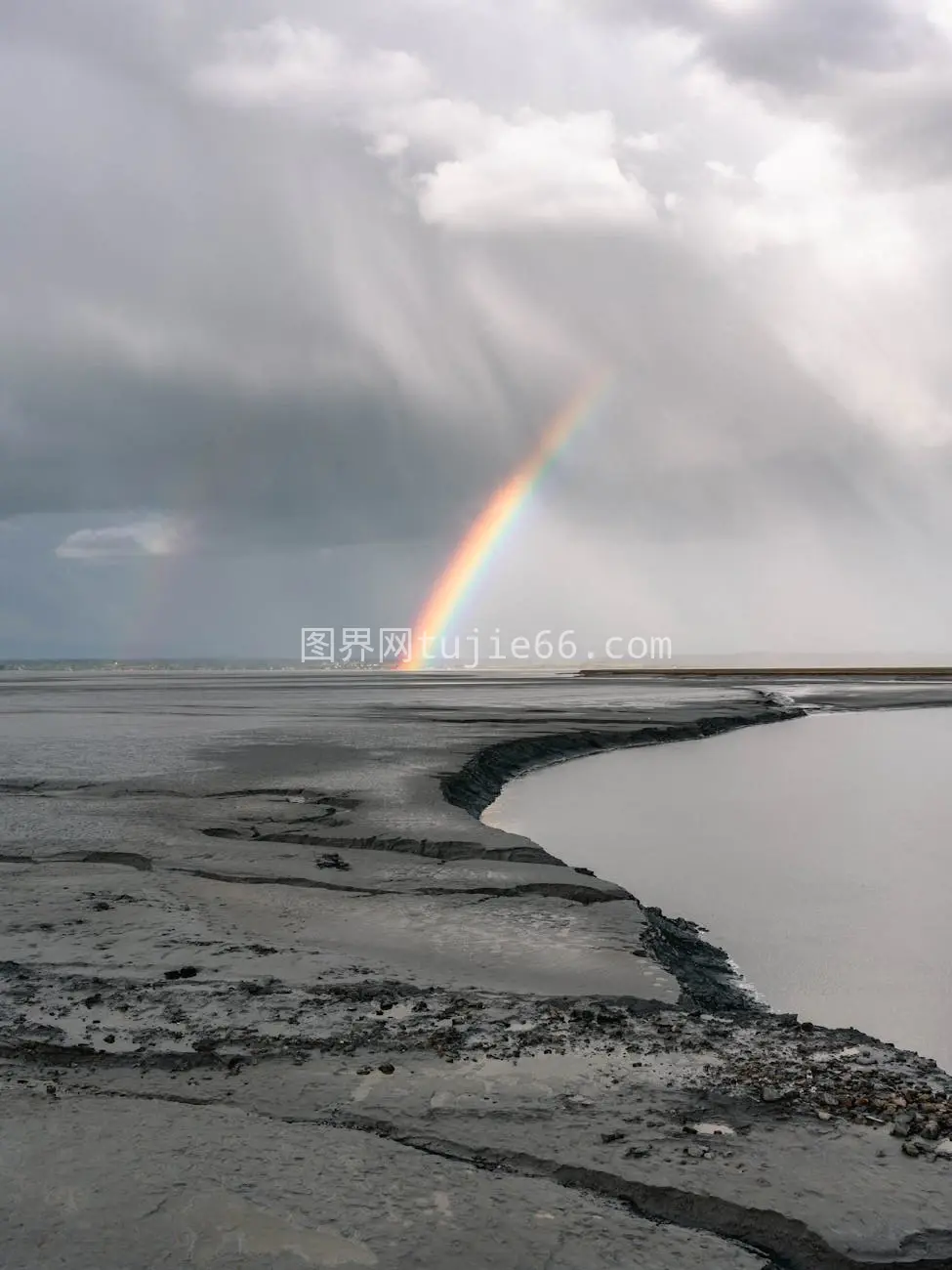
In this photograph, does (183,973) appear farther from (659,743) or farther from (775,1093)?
(659,743)

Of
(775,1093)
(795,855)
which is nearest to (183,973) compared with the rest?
(775,1093)

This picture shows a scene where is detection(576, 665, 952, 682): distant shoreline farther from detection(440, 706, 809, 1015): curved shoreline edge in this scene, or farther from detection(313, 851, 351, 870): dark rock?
detection(313, 851, 351, 870): dark rock

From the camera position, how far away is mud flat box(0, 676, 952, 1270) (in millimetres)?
3428

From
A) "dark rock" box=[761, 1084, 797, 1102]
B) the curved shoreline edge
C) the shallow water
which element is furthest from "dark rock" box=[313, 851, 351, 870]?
"dark rock" box=[761, 1084, 797, 1102]

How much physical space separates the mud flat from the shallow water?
626 millimetres

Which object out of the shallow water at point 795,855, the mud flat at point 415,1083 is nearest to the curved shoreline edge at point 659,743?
the mud flat at point 415,1083

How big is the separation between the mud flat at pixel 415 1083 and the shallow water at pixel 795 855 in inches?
24.6

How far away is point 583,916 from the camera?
305 inches

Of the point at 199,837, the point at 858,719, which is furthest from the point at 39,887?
the point at 858,719

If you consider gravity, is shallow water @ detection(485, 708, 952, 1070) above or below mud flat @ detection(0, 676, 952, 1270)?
below

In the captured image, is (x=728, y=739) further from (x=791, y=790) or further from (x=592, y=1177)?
(x=592, y=1177)

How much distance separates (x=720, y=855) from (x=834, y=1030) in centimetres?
641

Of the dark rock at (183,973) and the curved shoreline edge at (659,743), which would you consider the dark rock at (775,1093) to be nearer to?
the curved shoreline edge at (659,743)

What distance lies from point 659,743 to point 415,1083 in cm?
2093
